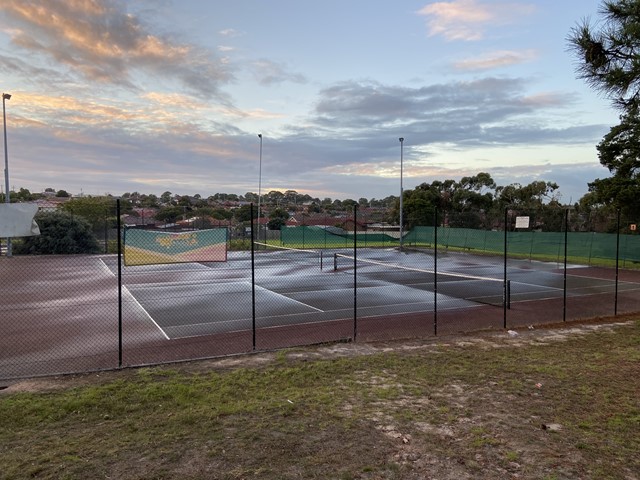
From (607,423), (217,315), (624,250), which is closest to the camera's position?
(607,423)

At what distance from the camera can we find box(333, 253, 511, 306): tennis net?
18039 mm

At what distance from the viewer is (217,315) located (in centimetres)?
1405

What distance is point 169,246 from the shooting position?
14.2m

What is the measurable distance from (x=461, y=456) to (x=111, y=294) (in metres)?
17.1

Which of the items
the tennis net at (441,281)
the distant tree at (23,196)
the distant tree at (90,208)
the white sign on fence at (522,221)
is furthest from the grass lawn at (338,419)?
the distant tree at (23,196)

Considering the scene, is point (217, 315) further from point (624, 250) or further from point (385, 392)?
point (624, 250)

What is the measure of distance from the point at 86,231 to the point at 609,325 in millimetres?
38116

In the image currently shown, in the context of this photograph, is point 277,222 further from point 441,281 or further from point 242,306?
point 242,306

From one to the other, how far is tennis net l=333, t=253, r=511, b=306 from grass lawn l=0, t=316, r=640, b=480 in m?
6.75

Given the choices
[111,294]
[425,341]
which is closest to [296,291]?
[111,294]

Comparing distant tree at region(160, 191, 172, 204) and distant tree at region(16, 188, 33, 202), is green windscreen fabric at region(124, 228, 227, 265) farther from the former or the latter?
distant tree at region(160, 191, 172, 204)

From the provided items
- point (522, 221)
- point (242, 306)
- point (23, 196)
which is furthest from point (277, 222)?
point (242, 306)

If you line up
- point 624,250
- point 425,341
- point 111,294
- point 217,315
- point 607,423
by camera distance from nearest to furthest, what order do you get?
point 607,423 → point 425,341 → point 217,315 → point 111,294 → point 624,250

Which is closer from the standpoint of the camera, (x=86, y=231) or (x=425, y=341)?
(x=425, y=341)
